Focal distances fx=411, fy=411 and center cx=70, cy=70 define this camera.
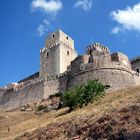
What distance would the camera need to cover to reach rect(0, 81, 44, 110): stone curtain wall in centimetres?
5588

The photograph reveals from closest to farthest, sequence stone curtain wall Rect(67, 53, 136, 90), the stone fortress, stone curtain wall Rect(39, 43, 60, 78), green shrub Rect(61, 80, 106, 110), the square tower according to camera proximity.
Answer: green shrub Rect(61, 80, 106, 110), stone curtain wall Rect(67, 53, 136, 90), the stone fortress, stone curtain wall Rect(39, 43, 60, 78), the square tower

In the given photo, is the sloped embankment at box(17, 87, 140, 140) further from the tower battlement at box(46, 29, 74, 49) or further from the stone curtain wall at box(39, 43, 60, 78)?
the tower battlement at box(46, 29, 74, 49)

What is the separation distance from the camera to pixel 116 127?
16047mm

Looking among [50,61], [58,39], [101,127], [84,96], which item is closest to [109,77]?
[84,96]

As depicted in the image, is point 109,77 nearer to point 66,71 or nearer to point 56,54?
point 66,71

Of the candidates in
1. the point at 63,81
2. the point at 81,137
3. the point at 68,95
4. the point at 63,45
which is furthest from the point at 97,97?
the point at 63,45

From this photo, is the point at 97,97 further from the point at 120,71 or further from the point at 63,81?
the point at 63,81

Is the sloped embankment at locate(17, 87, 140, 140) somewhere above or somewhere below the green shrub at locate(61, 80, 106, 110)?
below

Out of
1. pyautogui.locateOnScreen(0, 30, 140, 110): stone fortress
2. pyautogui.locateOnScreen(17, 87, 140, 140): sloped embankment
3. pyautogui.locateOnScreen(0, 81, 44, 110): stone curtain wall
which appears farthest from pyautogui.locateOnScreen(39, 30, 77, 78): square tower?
pyautogui.locateOnScreen(17, 87, 140, 140): sloped embankment

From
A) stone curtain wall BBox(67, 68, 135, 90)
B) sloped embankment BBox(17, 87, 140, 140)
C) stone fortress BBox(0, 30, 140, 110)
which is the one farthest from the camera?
stone fortress BBox(0, 30, 140, 110)

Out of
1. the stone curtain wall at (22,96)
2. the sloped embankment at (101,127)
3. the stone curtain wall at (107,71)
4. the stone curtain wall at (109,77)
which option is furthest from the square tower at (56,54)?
the sloped embankment at (101,127)

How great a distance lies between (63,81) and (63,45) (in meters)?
10.6

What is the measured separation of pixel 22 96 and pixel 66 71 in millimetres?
8263

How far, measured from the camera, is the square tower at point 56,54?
59906 mm
